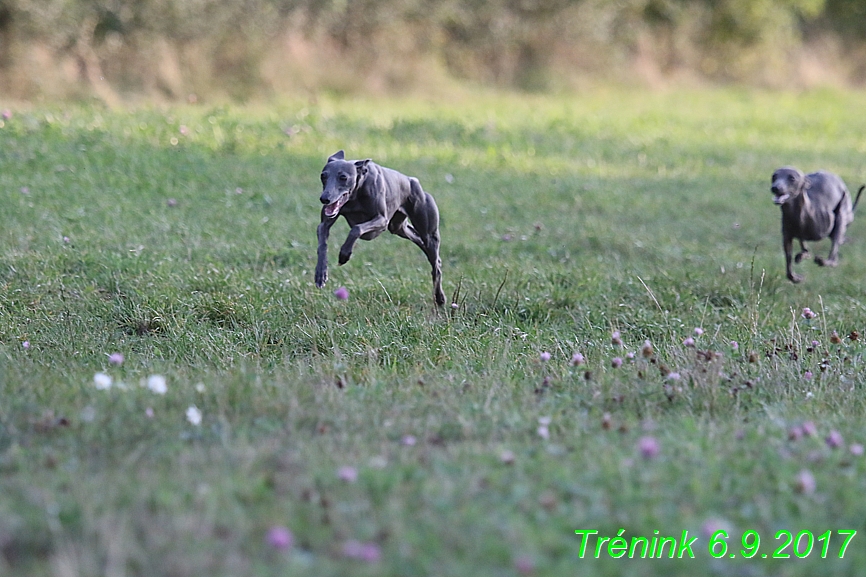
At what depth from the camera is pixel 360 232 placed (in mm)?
5090

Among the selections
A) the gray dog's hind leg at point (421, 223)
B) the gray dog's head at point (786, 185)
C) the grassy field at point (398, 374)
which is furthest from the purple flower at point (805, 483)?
the gray dog's head at point (786, 185)

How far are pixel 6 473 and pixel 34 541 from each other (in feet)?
2.17

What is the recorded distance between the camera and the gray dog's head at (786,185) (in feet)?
21.7

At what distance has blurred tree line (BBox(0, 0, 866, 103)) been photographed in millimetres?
14914

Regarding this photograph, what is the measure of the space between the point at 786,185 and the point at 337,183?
3483mm

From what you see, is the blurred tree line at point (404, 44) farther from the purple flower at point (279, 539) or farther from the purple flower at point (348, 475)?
the purple flower at point (279, 539)

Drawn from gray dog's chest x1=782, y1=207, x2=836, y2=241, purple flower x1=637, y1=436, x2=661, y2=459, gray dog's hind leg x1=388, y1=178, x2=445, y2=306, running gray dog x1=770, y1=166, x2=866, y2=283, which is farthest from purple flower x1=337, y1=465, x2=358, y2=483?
gray dog's chest x1=782, y1=207, x2=836, y2=241

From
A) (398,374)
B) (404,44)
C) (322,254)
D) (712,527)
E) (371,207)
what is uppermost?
(404,44)

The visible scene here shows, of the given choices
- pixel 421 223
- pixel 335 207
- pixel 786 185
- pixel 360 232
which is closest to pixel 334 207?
pixel 335 207

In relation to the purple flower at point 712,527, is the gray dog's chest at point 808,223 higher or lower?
higher

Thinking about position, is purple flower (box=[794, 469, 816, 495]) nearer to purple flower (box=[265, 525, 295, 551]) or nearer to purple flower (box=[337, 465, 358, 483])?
purple flower (box=[337, 465, 358, 483])

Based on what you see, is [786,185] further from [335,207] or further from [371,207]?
[335,207]

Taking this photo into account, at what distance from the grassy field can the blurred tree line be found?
12.4 feet

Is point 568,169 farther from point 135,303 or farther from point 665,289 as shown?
point 135,303
